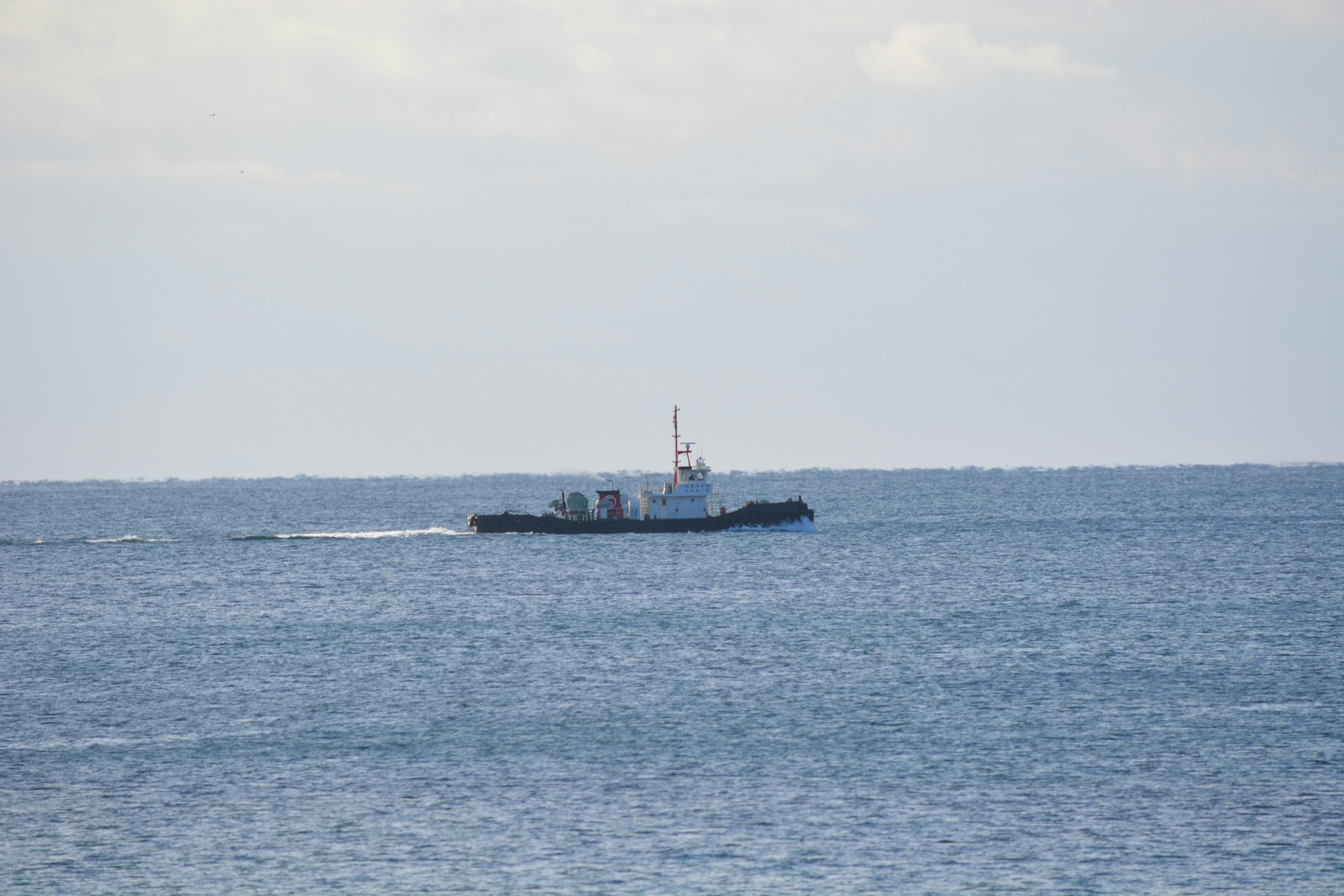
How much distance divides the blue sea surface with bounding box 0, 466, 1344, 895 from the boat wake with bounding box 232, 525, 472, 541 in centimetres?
4680

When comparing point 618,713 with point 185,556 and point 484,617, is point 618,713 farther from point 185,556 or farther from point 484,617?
point 185,556

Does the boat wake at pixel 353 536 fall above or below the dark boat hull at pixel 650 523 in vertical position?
below

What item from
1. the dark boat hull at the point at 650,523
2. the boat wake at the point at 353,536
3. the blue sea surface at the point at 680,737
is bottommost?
the blue sea surface at the point at 680,737

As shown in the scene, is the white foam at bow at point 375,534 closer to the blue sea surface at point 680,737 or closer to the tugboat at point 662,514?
the tugboat at point 662,514

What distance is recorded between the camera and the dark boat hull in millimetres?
117125

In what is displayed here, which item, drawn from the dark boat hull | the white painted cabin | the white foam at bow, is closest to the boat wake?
the white foam at bow

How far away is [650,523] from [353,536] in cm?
4014

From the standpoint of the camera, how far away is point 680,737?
134 ft

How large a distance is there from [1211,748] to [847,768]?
1107cm

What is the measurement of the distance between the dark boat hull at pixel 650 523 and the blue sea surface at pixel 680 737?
2733 centimetres

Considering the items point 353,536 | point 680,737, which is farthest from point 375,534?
point 680,737

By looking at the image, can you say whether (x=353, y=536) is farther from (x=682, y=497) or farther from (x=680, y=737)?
(x=680, y=737)

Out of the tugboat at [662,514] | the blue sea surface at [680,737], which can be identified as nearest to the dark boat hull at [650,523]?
the tugboat at [662,514]

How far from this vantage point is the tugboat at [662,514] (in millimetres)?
116188
